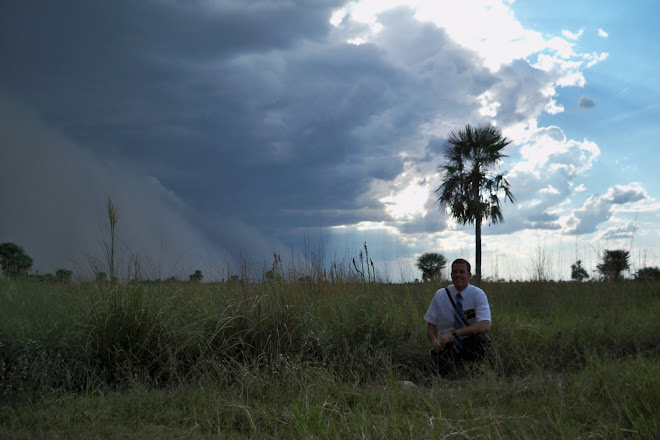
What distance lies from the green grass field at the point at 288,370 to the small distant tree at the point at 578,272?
4.59m

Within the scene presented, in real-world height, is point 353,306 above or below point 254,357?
above

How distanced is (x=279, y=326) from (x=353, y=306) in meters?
1.23

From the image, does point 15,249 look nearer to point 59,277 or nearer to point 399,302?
point 59,277

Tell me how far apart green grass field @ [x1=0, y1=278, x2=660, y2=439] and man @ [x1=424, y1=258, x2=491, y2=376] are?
240 millimetres

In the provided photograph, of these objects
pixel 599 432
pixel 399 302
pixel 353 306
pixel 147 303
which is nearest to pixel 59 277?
pixel 147 303

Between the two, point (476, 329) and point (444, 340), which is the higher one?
point (476, 329)

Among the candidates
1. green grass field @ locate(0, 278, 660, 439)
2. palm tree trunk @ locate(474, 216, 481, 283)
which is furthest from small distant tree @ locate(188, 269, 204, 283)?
palm tree trunk @ locate(474, 216, 481, 283)

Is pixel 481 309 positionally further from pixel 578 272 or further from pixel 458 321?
pixel 578 272

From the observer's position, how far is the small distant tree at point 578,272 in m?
13.8

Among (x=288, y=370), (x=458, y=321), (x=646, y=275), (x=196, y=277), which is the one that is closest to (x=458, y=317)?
(x=458, y=321)

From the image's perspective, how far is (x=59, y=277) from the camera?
888 centimetres

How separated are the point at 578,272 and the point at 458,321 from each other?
33.3ft

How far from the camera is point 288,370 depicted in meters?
5.23

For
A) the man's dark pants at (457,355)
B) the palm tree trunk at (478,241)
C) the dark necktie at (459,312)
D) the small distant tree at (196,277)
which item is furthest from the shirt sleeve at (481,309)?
the palm tree trunk at (478,241)
